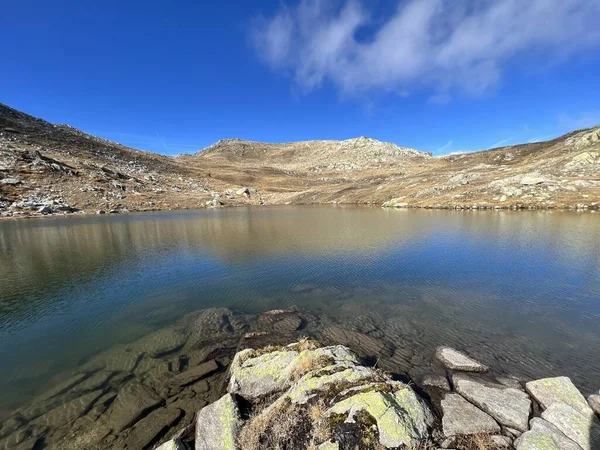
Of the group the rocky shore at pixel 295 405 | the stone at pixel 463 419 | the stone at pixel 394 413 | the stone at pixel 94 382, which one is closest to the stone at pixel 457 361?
the rocky shore at pixel 295 405

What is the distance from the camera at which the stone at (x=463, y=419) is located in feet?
25.4

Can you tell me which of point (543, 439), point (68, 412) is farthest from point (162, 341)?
point (543, 439)

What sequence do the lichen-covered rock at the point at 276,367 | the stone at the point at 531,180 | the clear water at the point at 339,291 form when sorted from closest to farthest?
1. the lichen-covered rock at the point at 276,367
2. the clear water at the point at 339,291
3. the stone at the point at 531,180

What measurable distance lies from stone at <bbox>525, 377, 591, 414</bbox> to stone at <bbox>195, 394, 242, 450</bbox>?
9.41 metres

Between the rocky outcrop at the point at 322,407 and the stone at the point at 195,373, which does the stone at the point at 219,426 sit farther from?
the stone at the point at 195,373

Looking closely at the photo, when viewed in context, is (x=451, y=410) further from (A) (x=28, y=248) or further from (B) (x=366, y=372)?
(A) (x=28, y=248)

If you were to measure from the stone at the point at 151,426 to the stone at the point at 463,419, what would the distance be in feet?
27.1

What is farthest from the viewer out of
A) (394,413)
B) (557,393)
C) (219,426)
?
(557,393)

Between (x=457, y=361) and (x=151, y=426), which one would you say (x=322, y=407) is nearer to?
(x=151, y=426)

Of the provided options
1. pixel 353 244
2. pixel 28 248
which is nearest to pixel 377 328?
pixel 353 244

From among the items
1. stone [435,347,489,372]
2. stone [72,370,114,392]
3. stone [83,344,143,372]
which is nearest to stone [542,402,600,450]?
stone [435,347,489,372]

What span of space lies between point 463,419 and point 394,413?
288cm

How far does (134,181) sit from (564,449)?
126 meters

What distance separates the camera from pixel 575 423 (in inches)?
299
